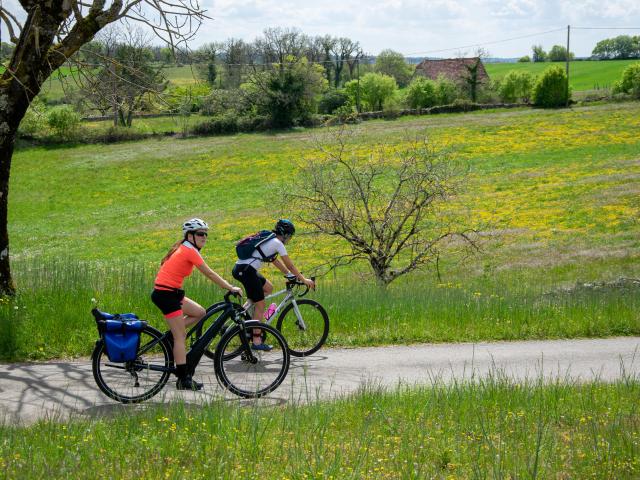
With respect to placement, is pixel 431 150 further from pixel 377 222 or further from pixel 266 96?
pixel 266 96

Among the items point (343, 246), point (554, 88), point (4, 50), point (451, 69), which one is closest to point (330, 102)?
point (554, 88)

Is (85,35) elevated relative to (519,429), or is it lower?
elevated

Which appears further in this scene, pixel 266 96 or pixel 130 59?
pixel 266 96

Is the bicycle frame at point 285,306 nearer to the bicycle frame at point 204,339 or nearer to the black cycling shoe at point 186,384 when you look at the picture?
the bicycle frame at point 204,339

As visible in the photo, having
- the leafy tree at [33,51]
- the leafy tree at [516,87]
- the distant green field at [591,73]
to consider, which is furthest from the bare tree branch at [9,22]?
the distant green field at [591,73]

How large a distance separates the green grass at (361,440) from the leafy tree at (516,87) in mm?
70870

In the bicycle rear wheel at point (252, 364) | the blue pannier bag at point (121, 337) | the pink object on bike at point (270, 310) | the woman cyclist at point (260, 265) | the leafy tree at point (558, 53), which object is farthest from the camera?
the leafy tree at point (558, 53)

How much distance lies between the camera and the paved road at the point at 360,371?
7.27 meters

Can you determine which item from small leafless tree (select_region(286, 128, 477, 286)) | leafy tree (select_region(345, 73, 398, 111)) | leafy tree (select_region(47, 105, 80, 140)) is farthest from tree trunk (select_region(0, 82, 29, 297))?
leafy tree (select_region(345, 73, 398, 111))

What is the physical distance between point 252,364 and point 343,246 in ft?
71.6

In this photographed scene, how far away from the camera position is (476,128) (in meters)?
57.6

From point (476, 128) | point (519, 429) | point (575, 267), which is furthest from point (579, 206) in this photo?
point (519, 429)

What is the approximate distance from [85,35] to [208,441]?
6.82 meters

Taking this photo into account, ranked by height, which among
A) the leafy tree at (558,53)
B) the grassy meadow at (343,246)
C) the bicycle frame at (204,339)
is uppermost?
the leafy tree at (558,53)
